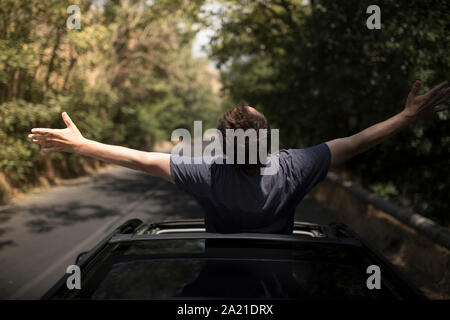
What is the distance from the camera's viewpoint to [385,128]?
2.26 meters

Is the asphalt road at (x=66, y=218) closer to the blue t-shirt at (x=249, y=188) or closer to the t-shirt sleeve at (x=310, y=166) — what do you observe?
the blue t-shirt at (x=249, y=188)

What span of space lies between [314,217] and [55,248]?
5.41 meters

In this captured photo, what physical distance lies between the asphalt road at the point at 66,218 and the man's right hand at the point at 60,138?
10.7 feet

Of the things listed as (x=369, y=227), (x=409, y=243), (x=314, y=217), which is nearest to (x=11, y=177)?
(x=314, y=217)

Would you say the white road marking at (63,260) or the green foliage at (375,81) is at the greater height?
the green foliage at (375,81)

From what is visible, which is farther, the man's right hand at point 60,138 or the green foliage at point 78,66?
the green foliage at point 78,66

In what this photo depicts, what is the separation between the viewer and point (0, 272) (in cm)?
597

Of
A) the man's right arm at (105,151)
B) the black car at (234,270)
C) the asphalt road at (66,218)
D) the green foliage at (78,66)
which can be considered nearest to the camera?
the black car at (234,270)

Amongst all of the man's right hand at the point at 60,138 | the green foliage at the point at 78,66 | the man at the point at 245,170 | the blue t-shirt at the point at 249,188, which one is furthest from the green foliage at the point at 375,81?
the green foliage at the point at 78,66

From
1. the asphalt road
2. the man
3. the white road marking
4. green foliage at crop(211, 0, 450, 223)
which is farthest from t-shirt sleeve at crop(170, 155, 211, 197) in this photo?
green foliage at crop(211, 0, 450, 223)

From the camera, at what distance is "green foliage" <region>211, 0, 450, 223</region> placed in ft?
24.1

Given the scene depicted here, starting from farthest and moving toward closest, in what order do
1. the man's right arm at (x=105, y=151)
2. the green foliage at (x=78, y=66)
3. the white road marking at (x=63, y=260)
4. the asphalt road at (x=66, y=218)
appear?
1. the green foliage at (x=78, y=66)
2. the asphalt road at (x=66, y=218)
3. the white road marking at (x=63, y=260)
4. the man's right arm at (x=105, y=151)

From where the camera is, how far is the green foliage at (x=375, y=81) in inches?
289
